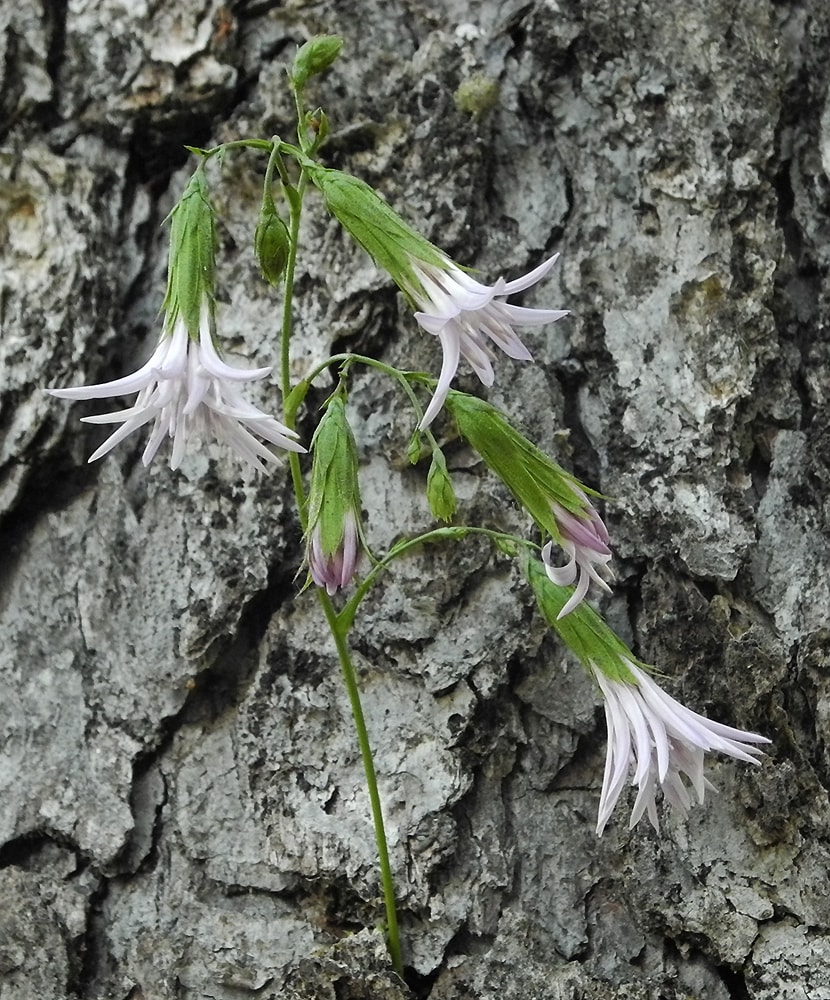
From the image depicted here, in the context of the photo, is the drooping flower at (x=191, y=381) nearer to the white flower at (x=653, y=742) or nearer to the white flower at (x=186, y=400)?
the white flower at (x=186, y=400)

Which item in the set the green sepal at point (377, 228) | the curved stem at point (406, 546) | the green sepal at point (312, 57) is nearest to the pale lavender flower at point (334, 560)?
the curved stem at point (406, 546)

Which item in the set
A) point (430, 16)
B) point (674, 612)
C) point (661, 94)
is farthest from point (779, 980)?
point (430, 16)

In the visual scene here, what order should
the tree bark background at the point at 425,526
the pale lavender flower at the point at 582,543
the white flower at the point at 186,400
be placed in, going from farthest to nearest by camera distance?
the tree bark background at the point at 425,526
the pale lavender flower at the point at 582,543
the white flower at the point at 186,400

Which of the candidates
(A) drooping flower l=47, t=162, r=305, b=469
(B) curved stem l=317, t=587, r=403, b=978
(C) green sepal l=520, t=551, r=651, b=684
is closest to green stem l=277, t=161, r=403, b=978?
(B) curved stem l=317, t=587, r=403, b=978

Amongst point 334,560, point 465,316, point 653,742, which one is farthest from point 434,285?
point 653,742

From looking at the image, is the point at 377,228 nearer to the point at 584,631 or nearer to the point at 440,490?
the point at 440,490

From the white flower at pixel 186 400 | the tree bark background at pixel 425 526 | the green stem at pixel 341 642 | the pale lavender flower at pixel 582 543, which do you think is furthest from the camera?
the tree bark background at pixel 425 526

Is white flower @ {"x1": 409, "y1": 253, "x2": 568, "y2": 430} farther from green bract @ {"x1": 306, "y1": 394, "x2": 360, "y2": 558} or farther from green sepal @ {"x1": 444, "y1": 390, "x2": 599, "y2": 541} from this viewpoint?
green bract @ {"x1": 306, "y1": 394, "x2": 360, "y2": 558}

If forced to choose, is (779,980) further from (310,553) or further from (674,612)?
(310,553)
